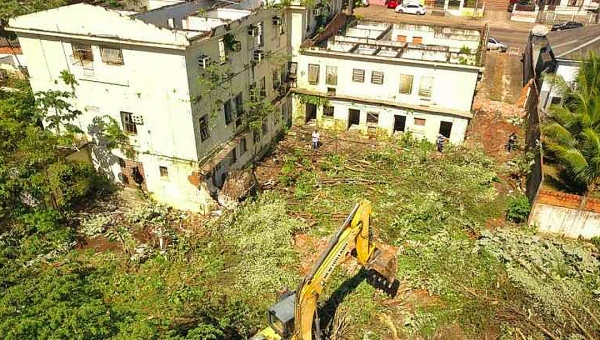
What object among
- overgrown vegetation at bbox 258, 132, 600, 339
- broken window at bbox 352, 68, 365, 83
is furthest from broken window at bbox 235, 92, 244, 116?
broken window at bbox 352, 68, 365, 83

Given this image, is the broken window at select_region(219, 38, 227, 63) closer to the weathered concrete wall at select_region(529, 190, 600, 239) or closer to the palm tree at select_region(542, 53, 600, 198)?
the weathered concrete wall at select_region(529, 190, 600, 239)

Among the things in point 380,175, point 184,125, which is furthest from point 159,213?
point 380,175

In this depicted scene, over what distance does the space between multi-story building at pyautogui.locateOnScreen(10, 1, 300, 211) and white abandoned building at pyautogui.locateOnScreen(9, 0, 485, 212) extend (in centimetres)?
6

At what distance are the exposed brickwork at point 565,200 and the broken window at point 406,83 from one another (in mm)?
11481

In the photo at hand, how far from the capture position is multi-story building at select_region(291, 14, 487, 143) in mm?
28453

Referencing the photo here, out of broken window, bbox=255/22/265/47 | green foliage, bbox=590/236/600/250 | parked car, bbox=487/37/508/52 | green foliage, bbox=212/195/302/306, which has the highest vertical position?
broken window, bbox=255/22/265/47

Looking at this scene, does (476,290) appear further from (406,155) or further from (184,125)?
(184,125)

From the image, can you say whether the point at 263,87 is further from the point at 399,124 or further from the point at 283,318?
the point at 283,318

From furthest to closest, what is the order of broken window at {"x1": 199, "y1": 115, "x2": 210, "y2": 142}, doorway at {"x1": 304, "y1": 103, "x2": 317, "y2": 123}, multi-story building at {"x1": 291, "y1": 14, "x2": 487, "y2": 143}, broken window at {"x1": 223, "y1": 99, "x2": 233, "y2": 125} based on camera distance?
doorway at {"x1": 304, "y1": 103, "x2": 317, "y2": 123}, multi-story building at {"x1": 291, "y1": 14, "x2": 487, "y2": 143}, broken window at {"x1": 223, "y1": 99, "x2": 233, "y2": 125}, broken window at {"x1": 199, "y1": 115, "x2": 210, "y2": 142}

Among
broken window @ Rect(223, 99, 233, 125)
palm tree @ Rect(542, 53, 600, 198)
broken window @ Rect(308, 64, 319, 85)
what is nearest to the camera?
palm tree @ Rect(542, 53, 600, 198)

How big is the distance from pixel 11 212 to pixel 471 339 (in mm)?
20721

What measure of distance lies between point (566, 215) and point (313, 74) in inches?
715

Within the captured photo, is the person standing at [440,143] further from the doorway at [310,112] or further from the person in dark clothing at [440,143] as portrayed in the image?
the doorway at [310,112]

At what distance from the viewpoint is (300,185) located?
25312 mm
